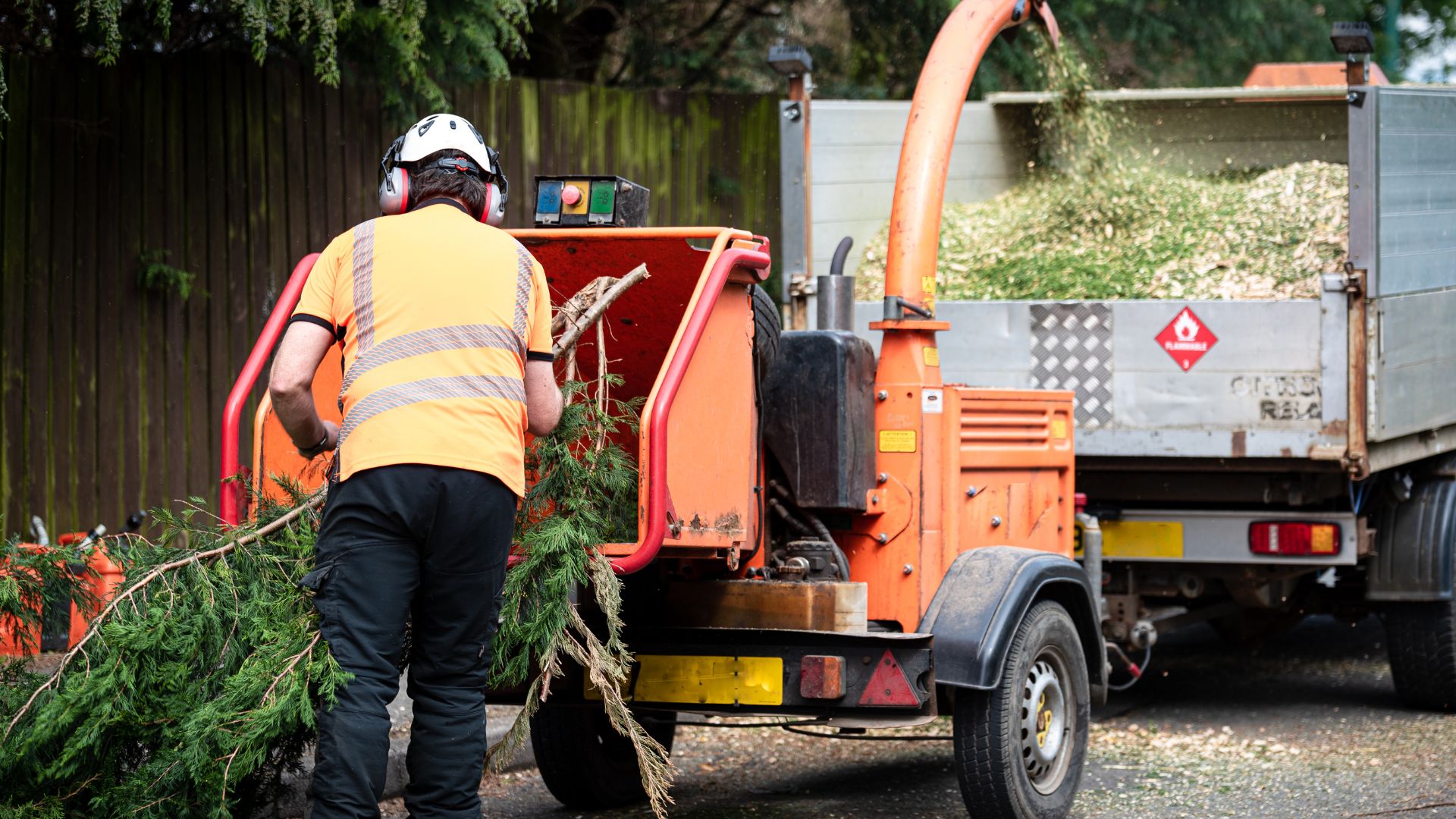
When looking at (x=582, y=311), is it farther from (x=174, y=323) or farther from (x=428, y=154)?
(x=174, y=323)

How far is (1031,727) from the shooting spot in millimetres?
5145

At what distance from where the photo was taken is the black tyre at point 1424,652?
7207 mm

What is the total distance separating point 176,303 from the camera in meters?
7.95

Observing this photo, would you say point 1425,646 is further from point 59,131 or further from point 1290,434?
point 59,131

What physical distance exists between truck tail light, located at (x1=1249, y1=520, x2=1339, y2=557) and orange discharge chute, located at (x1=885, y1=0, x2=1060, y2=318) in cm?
232

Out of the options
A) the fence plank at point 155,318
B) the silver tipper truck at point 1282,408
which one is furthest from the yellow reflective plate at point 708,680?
the fence plank at point 155,318

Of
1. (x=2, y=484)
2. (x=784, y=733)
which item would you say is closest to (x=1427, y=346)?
(x=784, y=733)

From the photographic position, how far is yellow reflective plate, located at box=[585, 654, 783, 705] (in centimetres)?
466

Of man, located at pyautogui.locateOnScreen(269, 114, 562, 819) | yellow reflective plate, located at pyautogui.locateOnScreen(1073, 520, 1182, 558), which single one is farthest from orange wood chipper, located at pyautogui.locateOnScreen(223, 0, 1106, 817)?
yellow reflective plate, located at pyautogui.locateOnScreen(1073, 520, 1182, 558)

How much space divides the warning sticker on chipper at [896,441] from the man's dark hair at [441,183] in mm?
1750

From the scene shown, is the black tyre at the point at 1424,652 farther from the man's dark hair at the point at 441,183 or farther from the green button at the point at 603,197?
the man's dark hair at the point at 441,183

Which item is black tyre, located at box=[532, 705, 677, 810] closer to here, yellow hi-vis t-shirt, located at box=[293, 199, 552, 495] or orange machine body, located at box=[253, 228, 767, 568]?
orange machine body, located at box=[253, 228, 767, 568]

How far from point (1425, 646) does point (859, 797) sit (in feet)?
9.72

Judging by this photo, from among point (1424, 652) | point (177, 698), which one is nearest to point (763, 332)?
point (177, 698)
